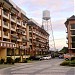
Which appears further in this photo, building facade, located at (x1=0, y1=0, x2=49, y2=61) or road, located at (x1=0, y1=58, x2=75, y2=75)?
building facade, located at (x1=0, y1=0, x2=49, y2=61)

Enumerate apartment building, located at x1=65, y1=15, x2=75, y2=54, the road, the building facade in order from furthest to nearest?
apartment building, located at x1=65, y1=15, x2=75, y2=54
the building facade
the road

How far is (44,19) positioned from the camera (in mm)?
117750

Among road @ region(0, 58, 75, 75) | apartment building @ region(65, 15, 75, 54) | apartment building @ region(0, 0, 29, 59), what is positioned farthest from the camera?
apartment building @ region(65, 15, 75, 54)

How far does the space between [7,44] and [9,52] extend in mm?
15023

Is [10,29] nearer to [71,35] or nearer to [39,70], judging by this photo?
[71,35]

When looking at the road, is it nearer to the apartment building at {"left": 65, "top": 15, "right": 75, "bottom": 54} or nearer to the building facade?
the building facade

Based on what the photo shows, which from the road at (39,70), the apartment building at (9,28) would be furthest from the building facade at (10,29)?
the road at (39,70)

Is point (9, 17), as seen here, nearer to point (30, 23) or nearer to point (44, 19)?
point (30, 23)

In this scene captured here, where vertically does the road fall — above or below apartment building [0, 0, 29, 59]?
below

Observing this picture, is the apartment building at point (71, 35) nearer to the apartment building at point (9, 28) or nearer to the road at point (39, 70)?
the apartment building at point (9, 28)

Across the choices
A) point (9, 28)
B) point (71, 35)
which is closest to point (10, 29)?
point (9, 28)

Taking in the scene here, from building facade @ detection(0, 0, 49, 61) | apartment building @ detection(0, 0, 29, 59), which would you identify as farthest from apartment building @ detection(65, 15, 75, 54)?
apartment building @ detection(0, 0, 29, 59)

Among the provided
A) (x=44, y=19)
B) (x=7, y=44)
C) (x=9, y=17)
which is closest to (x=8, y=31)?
(x=9, y=17)

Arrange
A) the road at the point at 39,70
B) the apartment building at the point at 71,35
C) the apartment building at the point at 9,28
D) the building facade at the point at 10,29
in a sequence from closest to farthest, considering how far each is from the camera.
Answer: the road at the point at 39,70, the apartment building at the point at 9,28, the building facade at the point at 10,29, the apartment building at the point at 71,35
